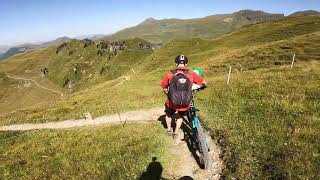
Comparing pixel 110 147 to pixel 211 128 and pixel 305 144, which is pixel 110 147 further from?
pixel 305 144

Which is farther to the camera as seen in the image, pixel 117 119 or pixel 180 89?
pixel 117 119

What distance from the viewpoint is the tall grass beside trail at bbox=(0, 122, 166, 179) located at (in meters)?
14.2

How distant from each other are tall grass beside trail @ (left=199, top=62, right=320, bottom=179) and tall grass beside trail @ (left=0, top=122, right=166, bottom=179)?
3.57 m

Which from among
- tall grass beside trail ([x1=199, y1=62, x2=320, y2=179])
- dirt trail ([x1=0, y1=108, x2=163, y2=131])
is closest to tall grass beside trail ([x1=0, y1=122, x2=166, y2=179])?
dirt trail ([x1=0, y1=108, x2=163, y2=131])

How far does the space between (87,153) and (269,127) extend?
9112 millimetres

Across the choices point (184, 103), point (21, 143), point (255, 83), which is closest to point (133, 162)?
point (184, 103)

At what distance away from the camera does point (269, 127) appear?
1508 centimetres

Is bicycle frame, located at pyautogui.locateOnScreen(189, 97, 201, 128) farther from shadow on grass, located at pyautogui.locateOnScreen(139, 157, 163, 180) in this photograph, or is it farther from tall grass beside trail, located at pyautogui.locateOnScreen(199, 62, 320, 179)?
shadow on grass, located at pyautogui.locateOnScreen(139, 157, 163, 180)

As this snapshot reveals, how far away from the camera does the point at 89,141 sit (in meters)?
18.9

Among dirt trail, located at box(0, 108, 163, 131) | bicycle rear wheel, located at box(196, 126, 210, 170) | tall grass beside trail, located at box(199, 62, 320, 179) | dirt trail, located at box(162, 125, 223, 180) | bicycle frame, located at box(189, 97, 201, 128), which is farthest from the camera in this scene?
dirt trail, located at box(0, 108, 163, 131)

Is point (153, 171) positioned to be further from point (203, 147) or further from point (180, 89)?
point (180, 89)

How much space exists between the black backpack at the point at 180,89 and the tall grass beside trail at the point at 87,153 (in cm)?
313

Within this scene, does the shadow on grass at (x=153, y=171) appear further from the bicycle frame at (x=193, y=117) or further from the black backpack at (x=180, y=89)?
the black backpack at (x=180, y=89)

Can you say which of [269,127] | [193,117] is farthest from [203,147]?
[269,127]
